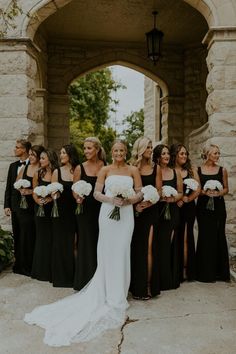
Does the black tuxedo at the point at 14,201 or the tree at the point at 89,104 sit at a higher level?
the tree at the point at 89,104

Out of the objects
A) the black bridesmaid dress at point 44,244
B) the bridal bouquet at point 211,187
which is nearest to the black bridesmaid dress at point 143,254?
the bridal bouquet at point 211,187

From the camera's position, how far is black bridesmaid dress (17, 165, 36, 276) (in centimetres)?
606

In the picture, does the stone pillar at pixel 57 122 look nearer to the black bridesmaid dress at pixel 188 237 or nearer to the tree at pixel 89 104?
the tree at pixel 89 104

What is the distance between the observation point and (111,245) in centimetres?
480

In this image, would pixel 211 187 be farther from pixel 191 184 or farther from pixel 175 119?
pixel 175 119

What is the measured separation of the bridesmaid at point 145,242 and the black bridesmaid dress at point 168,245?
0.68 ft

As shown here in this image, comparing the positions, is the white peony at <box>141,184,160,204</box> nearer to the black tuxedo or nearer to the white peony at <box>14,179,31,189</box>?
the white peony at <box>14,179,31,189</box>

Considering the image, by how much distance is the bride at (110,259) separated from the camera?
4.46 metres

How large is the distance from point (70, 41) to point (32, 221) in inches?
275

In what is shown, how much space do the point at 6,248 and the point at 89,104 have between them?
46.1ft

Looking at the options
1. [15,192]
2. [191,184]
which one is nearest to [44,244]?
[15,192]

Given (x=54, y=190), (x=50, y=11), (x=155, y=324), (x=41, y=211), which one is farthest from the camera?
(x=50, y=11)

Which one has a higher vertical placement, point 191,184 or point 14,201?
point 191,184

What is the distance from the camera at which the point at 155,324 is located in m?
4.25
